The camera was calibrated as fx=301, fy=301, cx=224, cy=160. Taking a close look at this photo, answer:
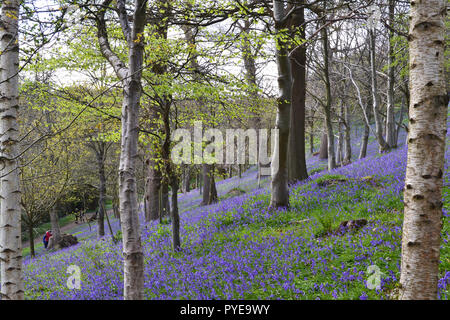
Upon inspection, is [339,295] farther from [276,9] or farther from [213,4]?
[213,4]

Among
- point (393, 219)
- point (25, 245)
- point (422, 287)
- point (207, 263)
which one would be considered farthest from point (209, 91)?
point (25, 245)

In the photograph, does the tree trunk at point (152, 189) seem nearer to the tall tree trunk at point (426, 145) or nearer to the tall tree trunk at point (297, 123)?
the tall tree trunk at point (297, 123)

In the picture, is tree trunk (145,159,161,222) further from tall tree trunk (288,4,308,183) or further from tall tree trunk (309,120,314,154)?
tall tree trunk (309,120,314,154)

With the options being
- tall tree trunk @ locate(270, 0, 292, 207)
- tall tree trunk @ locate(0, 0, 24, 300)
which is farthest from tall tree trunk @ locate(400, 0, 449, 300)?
tall tree trunk @ locate(270, 0, 292, 207)

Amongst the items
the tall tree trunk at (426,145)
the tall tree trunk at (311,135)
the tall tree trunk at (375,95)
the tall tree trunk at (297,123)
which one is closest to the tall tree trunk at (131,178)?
the tall tree trunk at (426,145)

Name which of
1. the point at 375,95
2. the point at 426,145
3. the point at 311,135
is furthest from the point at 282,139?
the point at 311,135

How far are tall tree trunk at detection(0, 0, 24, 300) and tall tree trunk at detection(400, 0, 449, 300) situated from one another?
4.93 meters

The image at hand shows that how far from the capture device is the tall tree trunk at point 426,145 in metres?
2.71

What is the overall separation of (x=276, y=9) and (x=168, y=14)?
9.85 feet

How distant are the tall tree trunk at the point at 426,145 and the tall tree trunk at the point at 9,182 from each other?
493 cm

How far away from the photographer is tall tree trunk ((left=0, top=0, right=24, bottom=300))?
4.25 m

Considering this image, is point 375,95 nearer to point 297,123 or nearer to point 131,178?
point 297,123

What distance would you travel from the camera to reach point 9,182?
4312mm

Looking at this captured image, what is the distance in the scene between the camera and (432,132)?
270 cm
